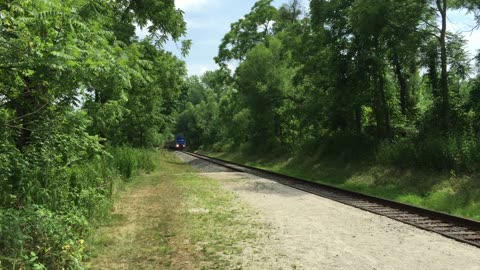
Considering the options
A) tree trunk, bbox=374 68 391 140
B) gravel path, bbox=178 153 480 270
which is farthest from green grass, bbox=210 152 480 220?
gravel path, bbox=178 153 480 270

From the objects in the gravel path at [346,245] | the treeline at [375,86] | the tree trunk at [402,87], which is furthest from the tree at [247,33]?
the gravel path at [346,245]

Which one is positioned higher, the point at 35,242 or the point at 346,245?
the point at 35,242

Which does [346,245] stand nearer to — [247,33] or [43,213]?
[43,213]

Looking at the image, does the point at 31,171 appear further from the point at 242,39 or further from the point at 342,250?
the point at 242,39

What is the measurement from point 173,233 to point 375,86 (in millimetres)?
18094

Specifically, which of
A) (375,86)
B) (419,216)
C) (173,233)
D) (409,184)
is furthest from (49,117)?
(375,86)

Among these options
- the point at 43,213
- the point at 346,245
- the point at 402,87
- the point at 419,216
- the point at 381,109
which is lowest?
the point at 346,245

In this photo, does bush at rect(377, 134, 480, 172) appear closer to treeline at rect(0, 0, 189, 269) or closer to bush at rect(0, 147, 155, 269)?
treeline at rect(0, 0, 189, 269)

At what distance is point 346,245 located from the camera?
797 centimetres

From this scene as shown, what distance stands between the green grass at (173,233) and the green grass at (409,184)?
6.16m

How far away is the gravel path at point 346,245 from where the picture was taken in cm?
681

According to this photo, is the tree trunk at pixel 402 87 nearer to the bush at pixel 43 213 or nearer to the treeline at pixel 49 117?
the treeline at pixel 49 117

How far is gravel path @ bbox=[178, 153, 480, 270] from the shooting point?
681 cm

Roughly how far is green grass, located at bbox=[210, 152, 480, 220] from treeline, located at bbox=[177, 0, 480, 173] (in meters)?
0.76
